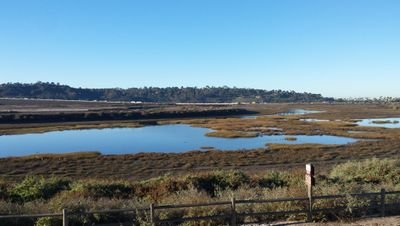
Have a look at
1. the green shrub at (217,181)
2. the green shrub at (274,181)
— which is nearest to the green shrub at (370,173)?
the green shrub at (274,181)

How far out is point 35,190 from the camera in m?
19.4

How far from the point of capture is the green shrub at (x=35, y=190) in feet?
62.7

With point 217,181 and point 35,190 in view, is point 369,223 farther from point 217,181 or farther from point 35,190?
point 35,190

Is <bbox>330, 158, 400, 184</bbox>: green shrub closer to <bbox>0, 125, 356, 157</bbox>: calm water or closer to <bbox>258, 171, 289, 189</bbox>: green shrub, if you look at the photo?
<bbox>258, 171, 289, 189</bbox>: green shrub

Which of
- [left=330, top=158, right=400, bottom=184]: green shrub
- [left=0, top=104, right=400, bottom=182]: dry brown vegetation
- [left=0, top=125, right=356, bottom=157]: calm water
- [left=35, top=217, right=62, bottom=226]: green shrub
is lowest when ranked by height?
[left=0, top=125, right=356, bottom=157]: calm water

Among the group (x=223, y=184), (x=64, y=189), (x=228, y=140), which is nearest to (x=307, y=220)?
(x=223, y=184)


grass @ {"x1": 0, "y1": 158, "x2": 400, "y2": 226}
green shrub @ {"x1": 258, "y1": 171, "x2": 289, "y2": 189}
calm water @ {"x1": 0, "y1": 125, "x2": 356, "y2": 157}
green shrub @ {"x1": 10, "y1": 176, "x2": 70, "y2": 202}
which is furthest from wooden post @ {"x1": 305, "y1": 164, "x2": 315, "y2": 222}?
calm water @ {"x1": 0, "y1": 125, "x2": 356, "y2": 157}

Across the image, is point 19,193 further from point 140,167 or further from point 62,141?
point 62,141

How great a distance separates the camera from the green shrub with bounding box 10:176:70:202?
19.1 metres

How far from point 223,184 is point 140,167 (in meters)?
17.0

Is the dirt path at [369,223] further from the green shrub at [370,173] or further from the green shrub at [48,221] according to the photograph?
the green shrub at [370,173]

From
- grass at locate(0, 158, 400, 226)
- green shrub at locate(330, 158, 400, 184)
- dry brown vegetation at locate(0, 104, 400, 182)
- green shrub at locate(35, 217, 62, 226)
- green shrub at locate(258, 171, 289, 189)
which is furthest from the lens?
dry brown vegetation at locate(0, 104, 400, 182)

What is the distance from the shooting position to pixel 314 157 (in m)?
42.4

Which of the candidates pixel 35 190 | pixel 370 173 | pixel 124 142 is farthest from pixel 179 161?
pixel 35 190
